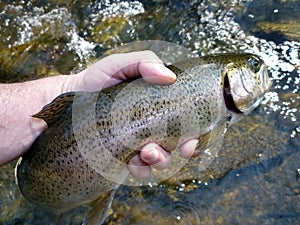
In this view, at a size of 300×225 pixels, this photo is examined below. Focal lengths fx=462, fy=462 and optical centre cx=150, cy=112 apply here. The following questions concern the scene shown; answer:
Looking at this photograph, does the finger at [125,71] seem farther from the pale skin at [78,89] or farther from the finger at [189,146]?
the finger at [189,146]

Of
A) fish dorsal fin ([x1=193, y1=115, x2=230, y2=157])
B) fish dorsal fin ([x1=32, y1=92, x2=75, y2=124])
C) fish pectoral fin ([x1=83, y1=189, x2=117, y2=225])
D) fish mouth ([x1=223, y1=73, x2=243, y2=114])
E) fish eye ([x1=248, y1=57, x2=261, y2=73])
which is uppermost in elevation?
fish dorsal fin ([x1=32, y1=92, x2=75, y2=124])

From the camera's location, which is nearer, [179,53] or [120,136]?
[120,136]

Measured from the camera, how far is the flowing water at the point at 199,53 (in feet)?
12.2

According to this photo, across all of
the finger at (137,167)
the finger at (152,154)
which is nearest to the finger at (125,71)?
the finger at (152,154)

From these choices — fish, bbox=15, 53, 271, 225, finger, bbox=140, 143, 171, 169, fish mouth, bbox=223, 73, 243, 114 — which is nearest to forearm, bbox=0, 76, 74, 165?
fish, bbox=15, 53, 271, 225

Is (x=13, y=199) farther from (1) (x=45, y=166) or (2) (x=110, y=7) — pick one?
(2) (x=110, y=7)

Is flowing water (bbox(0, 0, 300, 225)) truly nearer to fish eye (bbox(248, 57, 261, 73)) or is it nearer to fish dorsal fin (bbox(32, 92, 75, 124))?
fish eye (bbox(248, 57, 261, 73))

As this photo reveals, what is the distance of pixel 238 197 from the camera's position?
371 centimetres

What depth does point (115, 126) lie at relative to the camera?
9.47ft

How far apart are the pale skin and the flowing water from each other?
57cm

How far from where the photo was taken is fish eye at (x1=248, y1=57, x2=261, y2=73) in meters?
3.21

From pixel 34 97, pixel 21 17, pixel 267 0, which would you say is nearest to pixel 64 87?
pixel 34 97

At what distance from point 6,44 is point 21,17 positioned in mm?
391

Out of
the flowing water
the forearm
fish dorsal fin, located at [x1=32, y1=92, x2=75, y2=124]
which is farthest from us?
the flowing water
